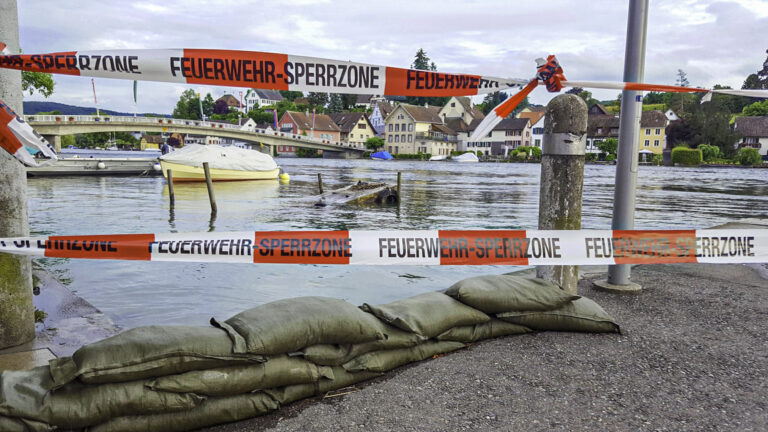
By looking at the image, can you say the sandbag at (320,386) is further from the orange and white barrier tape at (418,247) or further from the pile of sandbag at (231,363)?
the orange and white barrier tape at (418,247)

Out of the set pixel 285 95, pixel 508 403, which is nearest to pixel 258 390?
pixel 508 403

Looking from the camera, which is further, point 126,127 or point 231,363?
point 126,127

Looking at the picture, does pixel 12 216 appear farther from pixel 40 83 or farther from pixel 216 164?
pixel 40 83

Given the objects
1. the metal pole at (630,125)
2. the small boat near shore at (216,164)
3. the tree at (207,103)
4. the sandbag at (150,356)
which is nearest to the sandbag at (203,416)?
the sandbag at (150,356)

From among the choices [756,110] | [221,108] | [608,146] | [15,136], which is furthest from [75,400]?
[221,108]

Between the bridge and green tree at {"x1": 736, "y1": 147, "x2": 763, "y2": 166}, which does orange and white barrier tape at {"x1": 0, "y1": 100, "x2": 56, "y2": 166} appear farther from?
green tree at {"x1": 736, "y1": 147, "x2": 763, "y2": 166}

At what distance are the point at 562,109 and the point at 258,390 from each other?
331 cm

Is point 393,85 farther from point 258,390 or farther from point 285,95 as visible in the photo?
point 285,95

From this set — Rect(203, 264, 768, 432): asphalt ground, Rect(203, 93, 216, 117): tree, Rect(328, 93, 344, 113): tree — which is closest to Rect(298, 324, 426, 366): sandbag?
Rect(203, 264, 768, 432): asphalt ground

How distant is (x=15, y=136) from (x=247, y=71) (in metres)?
1.52

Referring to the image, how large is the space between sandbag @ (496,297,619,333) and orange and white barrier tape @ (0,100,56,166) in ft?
11.2

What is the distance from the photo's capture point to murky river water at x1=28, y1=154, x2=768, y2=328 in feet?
26.6

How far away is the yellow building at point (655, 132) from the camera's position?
3659 inches

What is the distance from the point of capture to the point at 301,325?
329 cm
